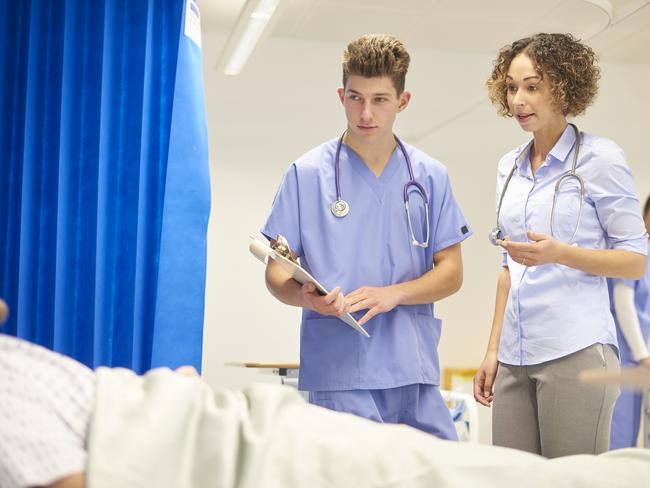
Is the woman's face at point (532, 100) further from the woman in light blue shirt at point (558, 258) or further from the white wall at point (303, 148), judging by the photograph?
the white wall at point (303, 148)

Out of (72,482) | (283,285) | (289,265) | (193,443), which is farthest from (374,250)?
(72,482)

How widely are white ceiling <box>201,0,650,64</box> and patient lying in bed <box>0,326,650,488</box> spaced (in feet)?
12.0

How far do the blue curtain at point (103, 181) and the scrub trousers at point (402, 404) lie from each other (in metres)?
0.36

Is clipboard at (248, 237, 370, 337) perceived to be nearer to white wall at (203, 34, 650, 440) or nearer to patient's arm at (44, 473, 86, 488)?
patient's arm at (44, 473, 86, 488)

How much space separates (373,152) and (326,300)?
19.7 inches

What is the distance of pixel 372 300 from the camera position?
1938 mm

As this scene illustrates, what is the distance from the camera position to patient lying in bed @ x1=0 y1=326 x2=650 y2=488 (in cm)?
102

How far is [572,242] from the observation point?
2.00m

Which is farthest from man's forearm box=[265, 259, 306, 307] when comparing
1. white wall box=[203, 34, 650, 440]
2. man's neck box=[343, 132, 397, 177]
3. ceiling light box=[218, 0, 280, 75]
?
white wall box=[203, 34, 650, 440]

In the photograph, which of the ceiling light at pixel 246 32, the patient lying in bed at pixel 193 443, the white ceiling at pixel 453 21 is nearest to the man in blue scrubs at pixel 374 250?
the patient lying in bed at pixel 193 443

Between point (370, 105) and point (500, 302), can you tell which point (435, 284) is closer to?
point (500, 302)

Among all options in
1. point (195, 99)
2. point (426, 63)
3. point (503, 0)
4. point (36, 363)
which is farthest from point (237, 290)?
point (36, 363)

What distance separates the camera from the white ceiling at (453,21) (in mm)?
4629

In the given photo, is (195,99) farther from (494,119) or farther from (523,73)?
(494,119)
